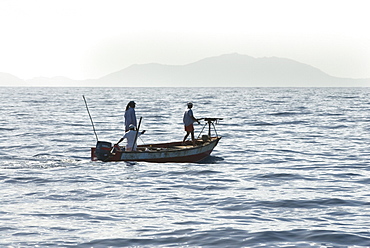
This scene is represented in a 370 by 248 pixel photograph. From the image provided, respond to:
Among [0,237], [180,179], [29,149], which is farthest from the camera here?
[29,149]

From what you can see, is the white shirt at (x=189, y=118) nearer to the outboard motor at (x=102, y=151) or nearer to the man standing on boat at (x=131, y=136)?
the man standing on boat at (x=131, y=136)

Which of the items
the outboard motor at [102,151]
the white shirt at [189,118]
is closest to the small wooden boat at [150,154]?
the outboard motor at [102,151]

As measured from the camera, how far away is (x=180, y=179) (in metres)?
19.1

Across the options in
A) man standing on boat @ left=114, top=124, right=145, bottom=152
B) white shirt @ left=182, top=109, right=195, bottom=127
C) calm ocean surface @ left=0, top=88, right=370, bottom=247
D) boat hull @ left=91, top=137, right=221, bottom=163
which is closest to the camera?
calm ocean surface @ left=0, top=88, right=370, bottom=247

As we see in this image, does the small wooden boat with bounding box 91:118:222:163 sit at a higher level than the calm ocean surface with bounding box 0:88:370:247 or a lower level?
higher

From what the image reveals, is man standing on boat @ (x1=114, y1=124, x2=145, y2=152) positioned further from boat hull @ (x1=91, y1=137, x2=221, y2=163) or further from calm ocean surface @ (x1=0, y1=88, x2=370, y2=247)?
calm ocean surface @ (x1=0, y1=88, x2=370, y2=247)

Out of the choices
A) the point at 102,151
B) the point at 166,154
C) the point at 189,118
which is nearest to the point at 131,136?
the point at 102,151

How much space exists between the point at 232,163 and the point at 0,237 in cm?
1361

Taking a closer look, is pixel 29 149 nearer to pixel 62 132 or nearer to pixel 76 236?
pixel 62 132

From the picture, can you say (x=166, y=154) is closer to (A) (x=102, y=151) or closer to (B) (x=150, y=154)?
(B) (x=150, y=154)

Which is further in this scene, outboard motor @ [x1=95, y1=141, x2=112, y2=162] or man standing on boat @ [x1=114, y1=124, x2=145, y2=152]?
outboard motor @ [x1=95, y1=141, x2=112, y2=162]

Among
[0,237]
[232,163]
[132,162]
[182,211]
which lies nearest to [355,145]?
[232,163]

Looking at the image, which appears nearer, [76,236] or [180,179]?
[76,236]

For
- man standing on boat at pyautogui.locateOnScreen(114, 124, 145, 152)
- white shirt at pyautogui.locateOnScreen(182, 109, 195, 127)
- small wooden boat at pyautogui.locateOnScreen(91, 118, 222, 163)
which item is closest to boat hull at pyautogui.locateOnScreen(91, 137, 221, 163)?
small wooden boat at pyautogui.locateOnScreen(91, 118, 222, 163)
